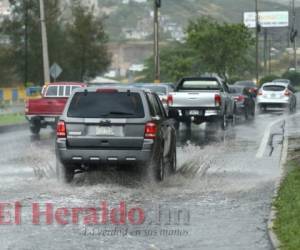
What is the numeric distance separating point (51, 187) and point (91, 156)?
82 centimetres

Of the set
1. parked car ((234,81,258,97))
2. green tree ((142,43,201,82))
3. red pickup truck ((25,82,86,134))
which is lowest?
green tree ((142,43,201,82))

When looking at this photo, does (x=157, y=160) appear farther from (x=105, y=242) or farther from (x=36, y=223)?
(x=105, y=242)

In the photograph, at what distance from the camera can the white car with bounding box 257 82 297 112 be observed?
151ft

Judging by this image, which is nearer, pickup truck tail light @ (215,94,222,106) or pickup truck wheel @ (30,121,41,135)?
pickup truck tail light @ (215,94,222,106)

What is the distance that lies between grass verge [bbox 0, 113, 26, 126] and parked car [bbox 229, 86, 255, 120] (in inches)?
360

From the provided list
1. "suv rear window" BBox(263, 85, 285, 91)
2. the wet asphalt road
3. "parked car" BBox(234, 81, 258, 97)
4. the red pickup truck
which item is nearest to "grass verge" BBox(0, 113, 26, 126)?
the red pickup truck

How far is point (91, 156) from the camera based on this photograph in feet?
47.3

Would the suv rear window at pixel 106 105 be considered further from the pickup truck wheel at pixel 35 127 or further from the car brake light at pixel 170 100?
the pickup truck wheel at pixel 35 127

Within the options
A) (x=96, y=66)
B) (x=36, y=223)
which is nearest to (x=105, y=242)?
(x=36, y=223)

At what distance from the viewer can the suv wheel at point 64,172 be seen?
14.8 metres

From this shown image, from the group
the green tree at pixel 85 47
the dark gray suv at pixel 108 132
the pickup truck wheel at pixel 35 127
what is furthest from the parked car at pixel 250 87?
the dark gray suv at pixel 108 132

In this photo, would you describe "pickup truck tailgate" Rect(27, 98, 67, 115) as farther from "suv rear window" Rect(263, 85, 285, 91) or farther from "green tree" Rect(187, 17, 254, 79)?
"green tree" Rect(187, 17, 254, 79)

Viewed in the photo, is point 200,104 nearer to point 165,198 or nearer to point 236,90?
point 236,90

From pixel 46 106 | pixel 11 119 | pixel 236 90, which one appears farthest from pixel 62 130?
pixel 11 119
